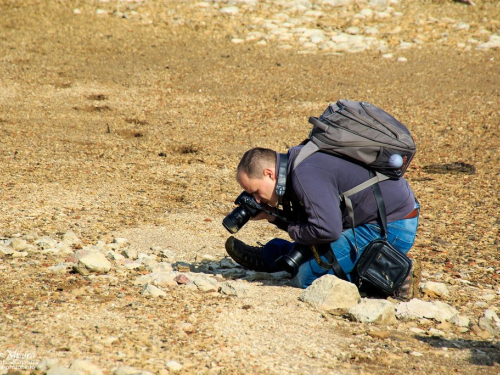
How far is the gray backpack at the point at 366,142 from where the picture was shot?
2902 millimetres

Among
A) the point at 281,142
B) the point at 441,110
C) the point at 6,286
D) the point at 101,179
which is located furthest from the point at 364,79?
the point at 6,286

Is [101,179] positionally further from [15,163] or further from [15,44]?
[15,44]

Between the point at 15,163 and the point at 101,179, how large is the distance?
879mm

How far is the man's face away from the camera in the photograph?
9.64 ft

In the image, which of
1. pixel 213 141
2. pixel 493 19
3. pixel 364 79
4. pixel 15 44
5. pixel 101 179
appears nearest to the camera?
pixel 101 179

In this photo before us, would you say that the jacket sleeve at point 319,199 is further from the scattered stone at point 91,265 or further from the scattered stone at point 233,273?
the scattered stone at point 91,265

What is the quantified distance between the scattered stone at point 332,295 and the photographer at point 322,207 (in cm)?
21

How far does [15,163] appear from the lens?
524cm

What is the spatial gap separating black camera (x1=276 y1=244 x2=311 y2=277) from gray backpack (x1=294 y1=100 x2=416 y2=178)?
0.55 meters

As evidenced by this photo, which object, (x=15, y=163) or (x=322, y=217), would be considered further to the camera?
(x=15, y=163)

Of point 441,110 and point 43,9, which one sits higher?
A: point 43,9

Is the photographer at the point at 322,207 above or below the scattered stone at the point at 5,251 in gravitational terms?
above

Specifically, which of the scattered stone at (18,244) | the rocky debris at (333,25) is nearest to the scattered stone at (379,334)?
the scattered stone at (18,244)

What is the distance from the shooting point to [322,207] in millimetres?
2807
